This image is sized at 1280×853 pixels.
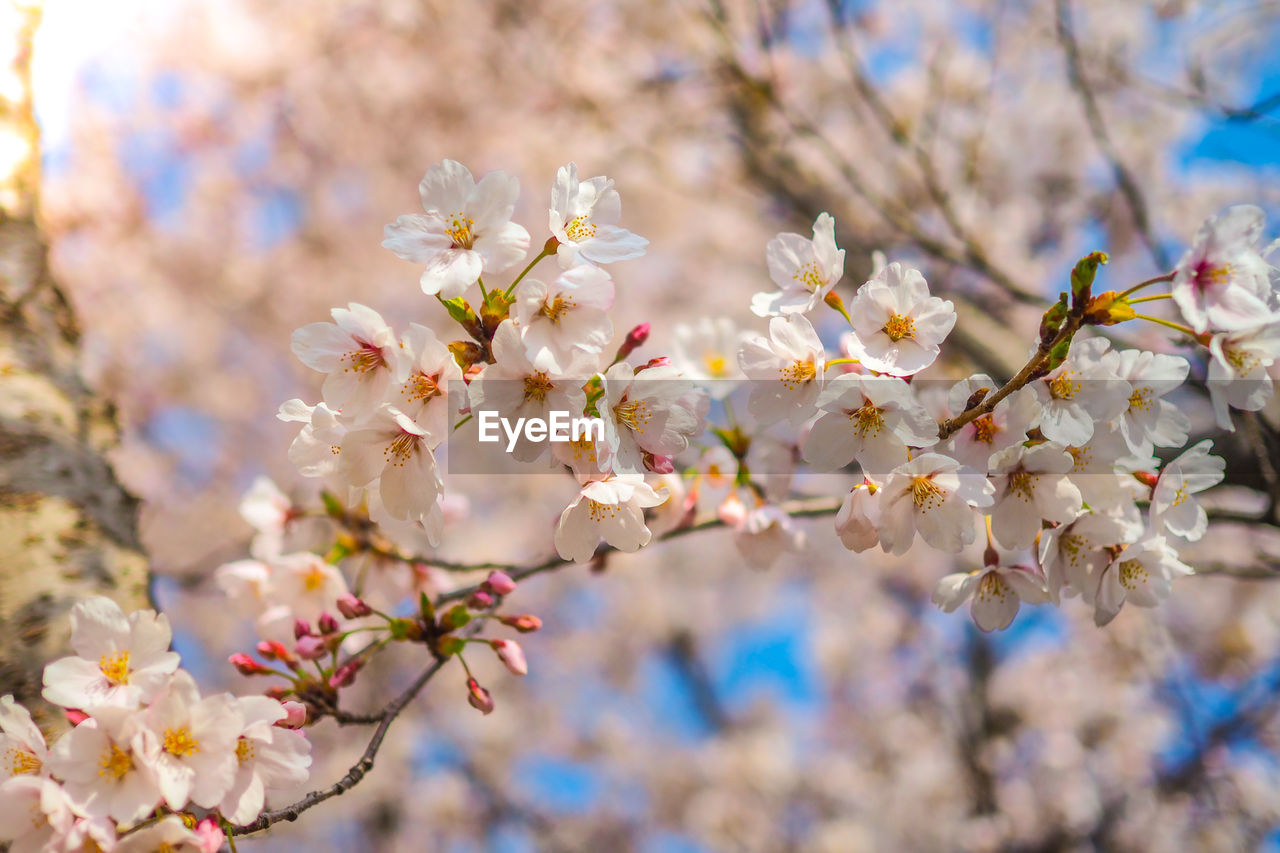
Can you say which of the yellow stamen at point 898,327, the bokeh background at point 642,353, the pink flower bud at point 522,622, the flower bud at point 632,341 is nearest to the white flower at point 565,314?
the flower bud at point 632,341

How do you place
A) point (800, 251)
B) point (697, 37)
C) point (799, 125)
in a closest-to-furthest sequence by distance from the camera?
1. point (800, 251)
2. point (799, 125)
3. point (697, 37)

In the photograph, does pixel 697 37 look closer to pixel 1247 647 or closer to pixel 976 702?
pixel 976 702

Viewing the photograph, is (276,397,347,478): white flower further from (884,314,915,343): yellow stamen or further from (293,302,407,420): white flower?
(884,314,915,343): yellow stamen

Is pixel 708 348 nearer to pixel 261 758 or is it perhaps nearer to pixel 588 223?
pixel 588 223

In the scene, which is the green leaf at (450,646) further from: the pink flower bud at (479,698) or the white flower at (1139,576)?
the white flower at (1139,576)

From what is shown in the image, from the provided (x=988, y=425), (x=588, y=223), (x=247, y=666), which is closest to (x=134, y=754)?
(x=247, y=666)

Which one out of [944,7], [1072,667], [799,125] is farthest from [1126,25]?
[1072,667]
